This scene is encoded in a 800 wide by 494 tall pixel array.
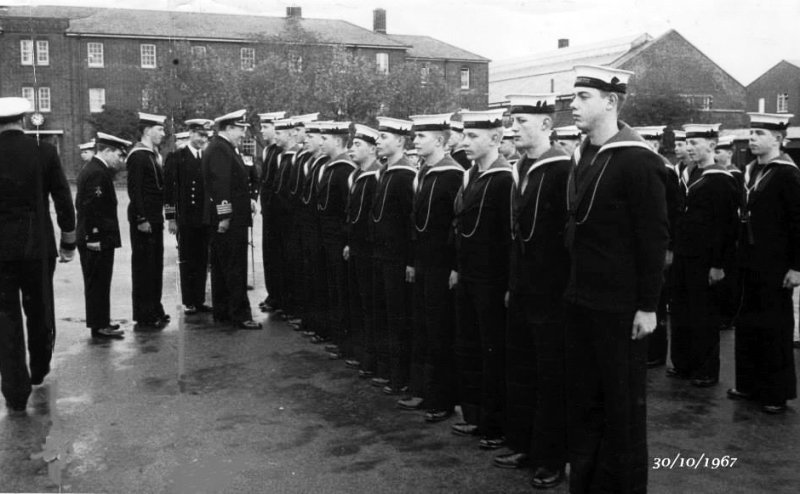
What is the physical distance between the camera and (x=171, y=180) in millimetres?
10930

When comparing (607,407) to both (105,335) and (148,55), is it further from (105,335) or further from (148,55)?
(148,55)

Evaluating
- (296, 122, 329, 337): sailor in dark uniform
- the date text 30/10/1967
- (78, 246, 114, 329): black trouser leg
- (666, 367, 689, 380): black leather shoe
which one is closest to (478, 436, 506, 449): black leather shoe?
the date text 30/10/1967

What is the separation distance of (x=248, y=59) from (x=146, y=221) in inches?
742

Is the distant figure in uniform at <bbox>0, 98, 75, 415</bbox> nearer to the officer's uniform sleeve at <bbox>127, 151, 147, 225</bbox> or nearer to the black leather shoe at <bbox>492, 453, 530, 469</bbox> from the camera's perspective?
the officer's uniform sleeve at <bbox>127, 151, 147, 225</bbox>

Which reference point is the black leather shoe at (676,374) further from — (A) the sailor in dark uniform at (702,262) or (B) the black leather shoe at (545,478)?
(B) the black leather shoe at (545,478)

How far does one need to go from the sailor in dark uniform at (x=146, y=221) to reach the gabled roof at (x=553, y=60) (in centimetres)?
566

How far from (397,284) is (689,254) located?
115 inches

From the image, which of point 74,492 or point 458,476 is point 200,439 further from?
point 458,476

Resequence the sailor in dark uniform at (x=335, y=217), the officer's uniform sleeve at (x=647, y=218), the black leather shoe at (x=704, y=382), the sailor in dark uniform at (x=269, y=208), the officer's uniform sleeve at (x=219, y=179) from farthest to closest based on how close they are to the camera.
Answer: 1. the sailor in dark uniform at (x=269, y=208)
2. the officer's uniform sleeve at (x=219, y=179)
3. the sailor in dark uniform at (x=335, y=217)
4. the black leather shoe at (x=704, y=382)
5. the officer's uniform sleeve at (x=647, y=218)

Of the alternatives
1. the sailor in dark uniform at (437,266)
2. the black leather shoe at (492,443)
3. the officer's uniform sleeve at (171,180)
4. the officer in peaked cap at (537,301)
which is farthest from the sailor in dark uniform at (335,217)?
the officer in peaked cap at (537,301)

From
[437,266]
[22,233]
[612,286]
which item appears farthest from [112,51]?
[612,286]

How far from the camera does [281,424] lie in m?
6.31

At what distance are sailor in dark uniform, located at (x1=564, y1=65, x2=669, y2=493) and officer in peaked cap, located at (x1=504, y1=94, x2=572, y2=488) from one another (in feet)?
1.41

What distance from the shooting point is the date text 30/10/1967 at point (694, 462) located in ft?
17.8
